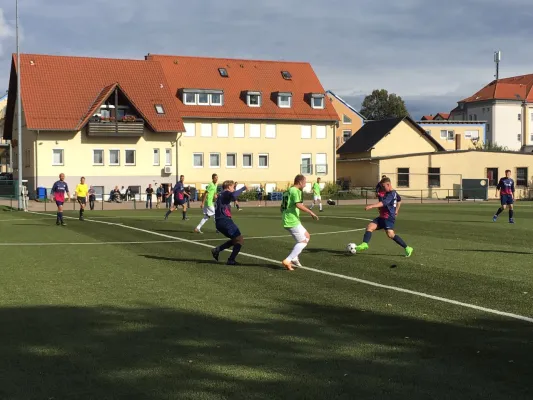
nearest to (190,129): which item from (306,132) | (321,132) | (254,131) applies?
(254,131)

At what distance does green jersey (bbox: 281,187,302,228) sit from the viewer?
13847mm

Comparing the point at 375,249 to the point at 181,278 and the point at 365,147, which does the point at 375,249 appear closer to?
the point at 181,278

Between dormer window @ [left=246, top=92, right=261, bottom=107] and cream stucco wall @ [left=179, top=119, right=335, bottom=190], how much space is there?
5.90ft

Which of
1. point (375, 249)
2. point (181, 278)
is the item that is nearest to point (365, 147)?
point (375, 249)

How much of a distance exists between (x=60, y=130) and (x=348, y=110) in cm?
5338

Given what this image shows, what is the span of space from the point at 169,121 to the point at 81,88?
24.6ft

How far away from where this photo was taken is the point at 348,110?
103625 mm

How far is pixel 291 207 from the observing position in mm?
13984

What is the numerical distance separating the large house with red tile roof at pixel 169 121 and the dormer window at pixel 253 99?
90 mm

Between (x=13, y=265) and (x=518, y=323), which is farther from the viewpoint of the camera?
(x=13, y=265)

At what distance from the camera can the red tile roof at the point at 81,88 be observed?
192 ft

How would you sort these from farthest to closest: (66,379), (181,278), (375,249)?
(375,249), (181,278), (66,379)

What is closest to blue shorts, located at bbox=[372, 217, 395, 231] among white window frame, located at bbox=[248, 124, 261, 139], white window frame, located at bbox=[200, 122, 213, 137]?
white window frame, located at bbox=[200, 122, 213, 137]

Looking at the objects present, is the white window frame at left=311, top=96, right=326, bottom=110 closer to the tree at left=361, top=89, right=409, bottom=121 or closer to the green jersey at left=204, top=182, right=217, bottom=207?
the green jersey at left=204, top=182, right=217, bottom=207
